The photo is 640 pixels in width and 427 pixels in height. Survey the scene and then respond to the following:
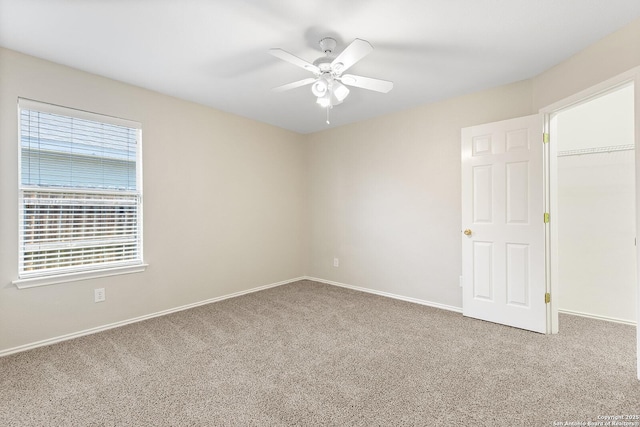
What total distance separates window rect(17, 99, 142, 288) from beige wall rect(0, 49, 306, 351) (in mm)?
85

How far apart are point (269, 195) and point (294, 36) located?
2.57 metres

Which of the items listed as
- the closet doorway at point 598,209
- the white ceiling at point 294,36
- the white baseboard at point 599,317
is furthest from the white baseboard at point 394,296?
the white ceiling at point 294,36

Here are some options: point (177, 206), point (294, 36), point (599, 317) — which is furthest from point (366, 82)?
point (599, 317)

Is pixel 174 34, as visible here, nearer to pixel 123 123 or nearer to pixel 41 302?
pixel 123 123

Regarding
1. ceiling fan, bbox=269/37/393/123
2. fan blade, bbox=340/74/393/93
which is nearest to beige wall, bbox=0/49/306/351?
ceiling fan, bbox=269/37/393/123

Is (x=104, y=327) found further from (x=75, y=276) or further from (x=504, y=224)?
(x=504, y=224)

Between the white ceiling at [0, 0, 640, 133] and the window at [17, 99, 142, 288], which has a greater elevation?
the white ceiling at [0, 0, 640, 133]

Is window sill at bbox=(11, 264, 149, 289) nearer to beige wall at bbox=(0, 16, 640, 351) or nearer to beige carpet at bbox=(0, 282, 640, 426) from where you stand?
beige wall at bbox=(0, 16, 640, 351)

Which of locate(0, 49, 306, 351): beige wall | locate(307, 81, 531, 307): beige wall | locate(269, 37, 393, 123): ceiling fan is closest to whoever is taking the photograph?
locate(269, 37, 393, 123): ceiling fan

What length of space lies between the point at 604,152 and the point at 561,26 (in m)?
1.78

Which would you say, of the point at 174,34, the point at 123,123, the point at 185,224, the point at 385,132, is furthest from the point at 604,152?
the point at 123,123

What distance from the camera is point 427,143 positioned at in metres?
3.65

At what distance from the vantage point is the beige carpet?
5.54ft

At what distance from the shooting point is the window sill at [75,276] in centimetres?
246
